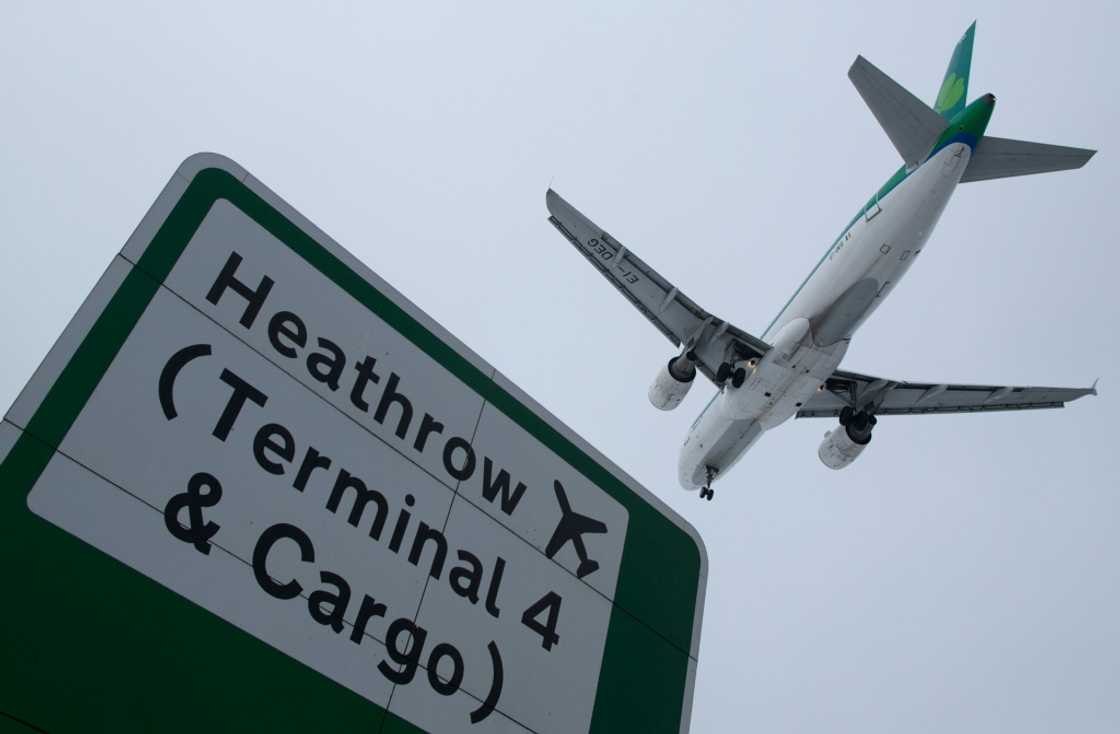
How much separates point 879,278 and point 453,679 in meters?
22.6

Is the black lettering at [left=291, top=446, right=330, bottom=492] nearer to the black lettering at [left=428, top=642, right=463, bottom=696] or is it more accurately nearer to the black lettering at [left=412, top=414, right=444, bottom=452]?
the black lettering at [left=412, top=414, right=444, bottom=452]

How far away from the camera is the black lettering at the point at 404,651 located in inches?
133

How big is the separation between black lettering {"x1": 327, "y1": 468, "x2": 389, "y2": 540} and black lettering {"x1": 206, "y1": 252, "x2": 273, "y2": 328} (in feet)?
2.49

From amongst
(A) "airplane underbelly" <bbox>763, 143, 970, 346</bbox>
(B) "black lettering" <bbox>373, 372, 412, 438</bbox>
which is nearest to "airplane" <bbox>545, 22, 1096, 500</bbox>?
(A) "airplane underbelly" <bbox>763, 143, 970, 346</bbox>

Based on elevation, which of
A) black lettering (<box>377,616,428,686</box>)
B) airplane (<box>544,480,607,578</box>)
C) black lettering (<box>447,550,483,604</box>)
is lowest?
black lettering (<box>377,616,428,686</box>)

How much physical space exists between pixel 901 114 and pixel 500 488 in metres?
23.2

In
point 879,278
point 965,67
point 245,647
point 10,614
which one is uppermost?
point 965,67

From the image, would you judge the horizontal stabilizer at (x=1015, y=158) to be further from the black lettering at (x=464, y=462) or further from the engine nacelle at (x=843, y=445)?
the black lettering at (x=464, y=462)

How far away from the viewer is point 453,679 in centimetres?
357

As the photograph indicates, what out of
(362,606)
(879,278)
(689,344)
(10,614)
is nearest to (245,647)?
(362,606)

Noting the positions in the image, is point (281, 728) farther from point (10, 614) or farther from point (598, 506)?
point (598, 506)

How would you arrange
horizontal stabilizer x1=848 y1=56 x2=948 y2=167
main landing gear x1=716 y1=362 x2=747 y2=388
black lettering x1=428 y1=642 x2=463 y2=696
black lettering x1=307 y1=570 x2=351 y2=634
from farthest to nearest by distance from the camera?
main landing gear x1=716 y1=362 x2=747 y2=388, horizontal stabilizer x1=848 y1=56 x2=948 y2=167, black lettering x1=428 y1=642 x2=463 y2=696, black lettering x1=307 y1=570 x2=351 y2=634

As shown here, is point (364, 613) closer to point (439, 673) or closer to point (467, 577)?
point (439, 673)

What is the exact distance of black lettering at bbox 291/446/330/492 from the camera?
342cm
